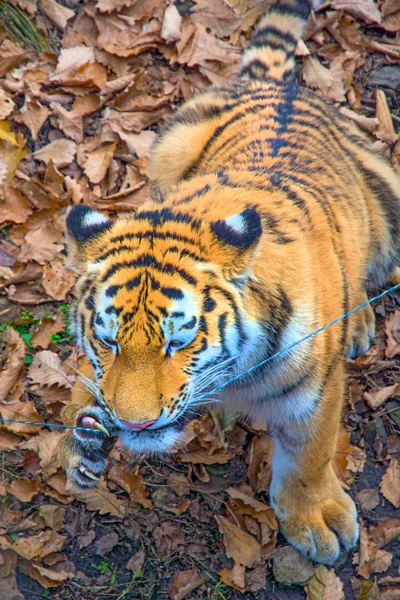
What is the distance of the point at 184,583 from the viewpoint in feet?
11.1

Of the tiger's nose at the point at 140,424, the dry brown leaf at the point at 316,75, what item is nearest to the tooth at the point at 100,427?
the tiger's nose at the point at 140,424

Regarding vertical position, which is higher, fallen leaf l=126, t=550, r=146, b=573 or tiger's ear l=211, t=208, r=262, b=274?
tiger's ear l=211, t=208, r=262, b=274

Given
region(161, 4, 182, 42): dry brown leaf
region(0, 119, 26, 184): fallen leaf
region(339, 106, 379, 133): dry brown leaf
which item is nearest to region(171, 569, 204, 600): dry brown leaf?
region(0, 119, 26, 184): fallen leaf

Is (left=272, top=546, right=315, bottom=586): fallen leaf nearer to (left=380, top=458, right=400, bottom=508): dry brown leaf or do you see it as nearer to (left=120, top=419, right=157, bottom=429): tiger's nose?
(left=380, top=458, right=400, bottom=508): dry brown leaf

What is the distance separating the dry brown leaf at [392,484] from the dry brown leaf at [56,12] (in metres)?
3.85

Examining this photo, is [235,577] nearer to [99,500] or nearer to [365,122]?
[99,500]

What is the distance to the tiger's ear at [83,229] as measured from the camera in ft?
8.73

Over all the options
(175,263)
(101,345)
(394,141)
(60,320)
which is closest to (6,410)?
(60,320)

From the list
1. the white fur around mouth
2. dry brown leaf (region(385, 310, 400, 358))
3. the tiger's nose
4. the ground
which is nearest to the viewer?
the tiger's nose

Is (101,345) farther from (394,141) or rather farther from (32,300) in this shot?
(394,141)

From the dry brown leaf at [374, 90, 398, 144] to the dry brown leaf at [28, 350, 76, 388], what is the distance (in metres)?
2.81

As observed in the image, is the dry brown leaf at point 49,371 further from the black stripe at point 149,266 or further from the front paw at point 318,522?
the black stripe at point 149,266

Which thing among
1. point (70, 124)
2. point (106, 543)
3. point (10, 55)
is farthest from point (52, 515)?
point (10, 55)

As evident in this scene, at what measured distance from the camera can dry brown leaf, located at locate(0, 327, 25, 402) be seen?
3986 millimetres
